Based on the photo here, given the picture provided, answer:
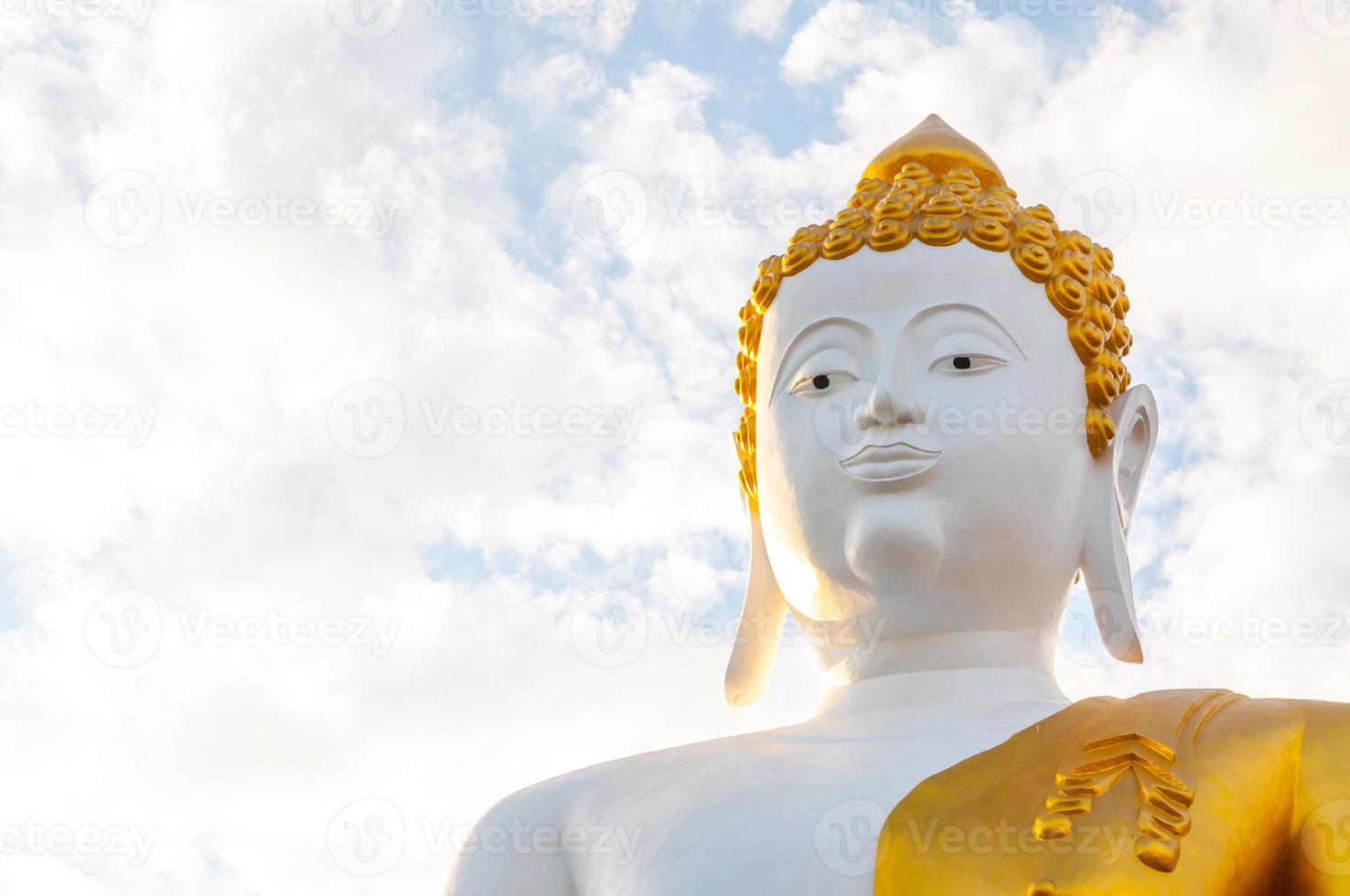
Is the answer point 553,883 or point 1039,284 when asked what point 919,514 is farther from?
point 553,883

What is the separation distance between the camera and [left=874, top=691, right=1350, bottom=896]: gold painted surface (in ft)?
16.0

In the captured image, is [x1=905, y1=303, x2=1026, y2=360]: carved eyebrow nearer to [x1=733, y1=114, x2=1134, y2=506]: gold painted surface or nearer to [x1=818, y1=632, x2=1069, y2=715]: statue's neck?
[x1=733, y1=114, x2=1134, y2=506]: gold painted surface

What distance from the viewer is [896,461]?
19.1 ft

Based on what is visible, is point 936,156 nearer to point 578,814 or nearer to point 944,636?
point 944,636

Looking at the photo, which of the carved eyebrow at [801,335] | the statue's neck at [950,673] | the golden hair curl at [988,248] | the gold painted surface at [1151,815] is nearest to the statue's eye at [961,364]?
the carved eyebrow at [801,335]

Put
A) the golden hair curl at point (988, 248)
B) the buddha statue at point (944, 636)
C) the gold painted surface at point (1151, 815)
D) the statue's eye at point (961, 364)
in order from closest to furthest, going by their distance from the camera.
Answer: the gold painted surface at point (1151, 815)
the buddha statue at point (944, 636)
the statue's eye at point (961, 364)
the golden hair curl at point (988, 248)

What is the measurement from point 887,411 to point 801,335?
21.8 inches

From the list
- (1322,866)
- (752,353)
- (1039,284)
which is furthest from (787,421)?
(1322,866)

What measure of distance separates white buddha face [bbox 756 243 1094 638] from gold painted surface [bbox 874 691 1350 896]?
80 centimetres

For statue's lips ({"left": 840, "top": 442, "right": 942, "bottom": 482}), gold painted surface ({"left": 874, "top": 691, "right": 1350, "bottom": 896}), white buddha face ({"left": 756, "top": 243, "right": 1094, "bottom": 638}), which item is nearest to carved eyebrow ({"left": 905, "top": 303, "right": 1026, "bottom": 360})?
white buddha face ({"left": 756, "top": 243, "right": 1094, "bottom": 638})

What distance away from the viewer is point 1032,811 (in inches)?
199

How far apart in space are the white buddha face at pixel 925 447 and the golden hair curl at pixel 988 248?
0.18 feet

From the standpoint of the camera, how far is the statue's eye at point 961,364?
597cm

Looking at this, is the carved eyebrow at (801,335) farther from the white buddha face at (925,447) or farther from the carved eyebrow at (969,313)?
the carved eyebrow at (969,313)
